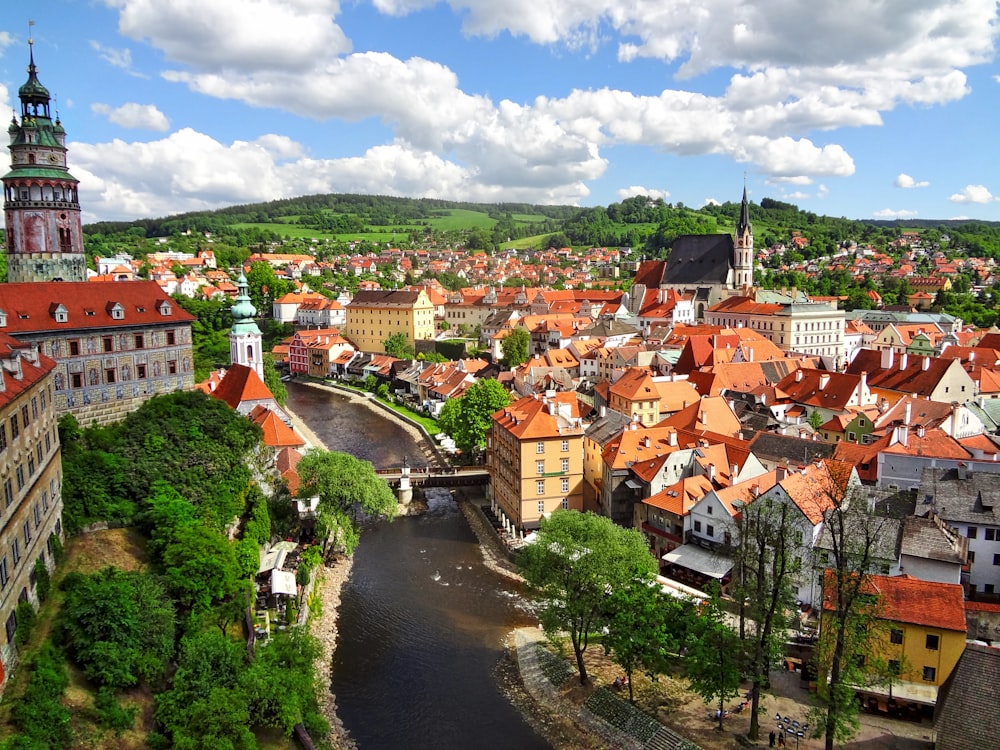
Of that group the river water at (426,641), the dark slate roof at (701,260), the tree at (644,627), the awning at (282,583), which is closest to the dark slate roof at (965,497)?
the tree at (644,627)

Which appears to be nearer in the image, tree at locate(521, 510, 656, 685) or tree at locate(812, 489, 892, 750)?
tree at locate(812, 489, 892, 750)

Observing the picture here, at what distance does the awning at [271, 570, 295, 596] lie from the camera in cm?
2625

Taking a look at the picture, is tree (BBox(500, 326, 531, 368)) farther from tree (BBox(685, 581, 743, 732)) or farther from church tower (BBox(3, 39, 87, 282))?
tree (BBox(685, 581, 743, 732))

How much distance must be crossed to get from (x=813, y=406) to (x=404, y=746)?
31981 millimetres

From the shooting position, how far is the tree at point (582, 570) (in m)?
22.4

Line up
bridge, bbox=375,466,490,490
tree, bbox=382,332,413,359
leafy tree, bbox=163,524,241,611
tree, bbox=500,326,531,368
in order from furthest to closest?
1. tree, bbox=382,332,413,359
2. tree, bbox=500,326,531,368
3. bridge, bbox=375,466,490,490
4. leafy tree, bbox=163,524,241,611

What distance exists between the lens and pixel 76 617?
18.7 meters

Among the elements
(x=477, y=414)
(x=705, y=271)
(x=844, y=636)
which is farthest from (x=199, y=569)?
(x=705, y=271)

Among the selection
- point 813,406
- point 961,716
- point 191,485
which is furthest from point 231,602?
point 813,406

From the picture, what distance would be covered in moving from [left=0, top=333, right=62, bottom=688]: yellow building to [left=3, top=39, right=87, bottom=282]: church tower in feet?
43.1

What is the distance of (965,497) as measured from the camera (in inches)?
1021

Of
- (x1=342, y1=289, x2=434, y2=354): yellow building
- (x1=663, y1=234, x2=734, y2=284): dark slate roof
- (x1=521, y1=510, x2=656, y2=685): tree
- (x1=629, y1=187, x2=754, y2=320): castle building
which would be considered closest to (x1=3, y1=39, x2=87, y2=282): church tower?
(x1=521, y1=510, x2=656, y2=685): tree

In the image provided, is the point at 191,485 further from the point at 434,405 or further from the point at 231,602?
the point at 434,405

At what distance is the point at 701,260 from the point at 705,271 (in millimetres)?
1979
